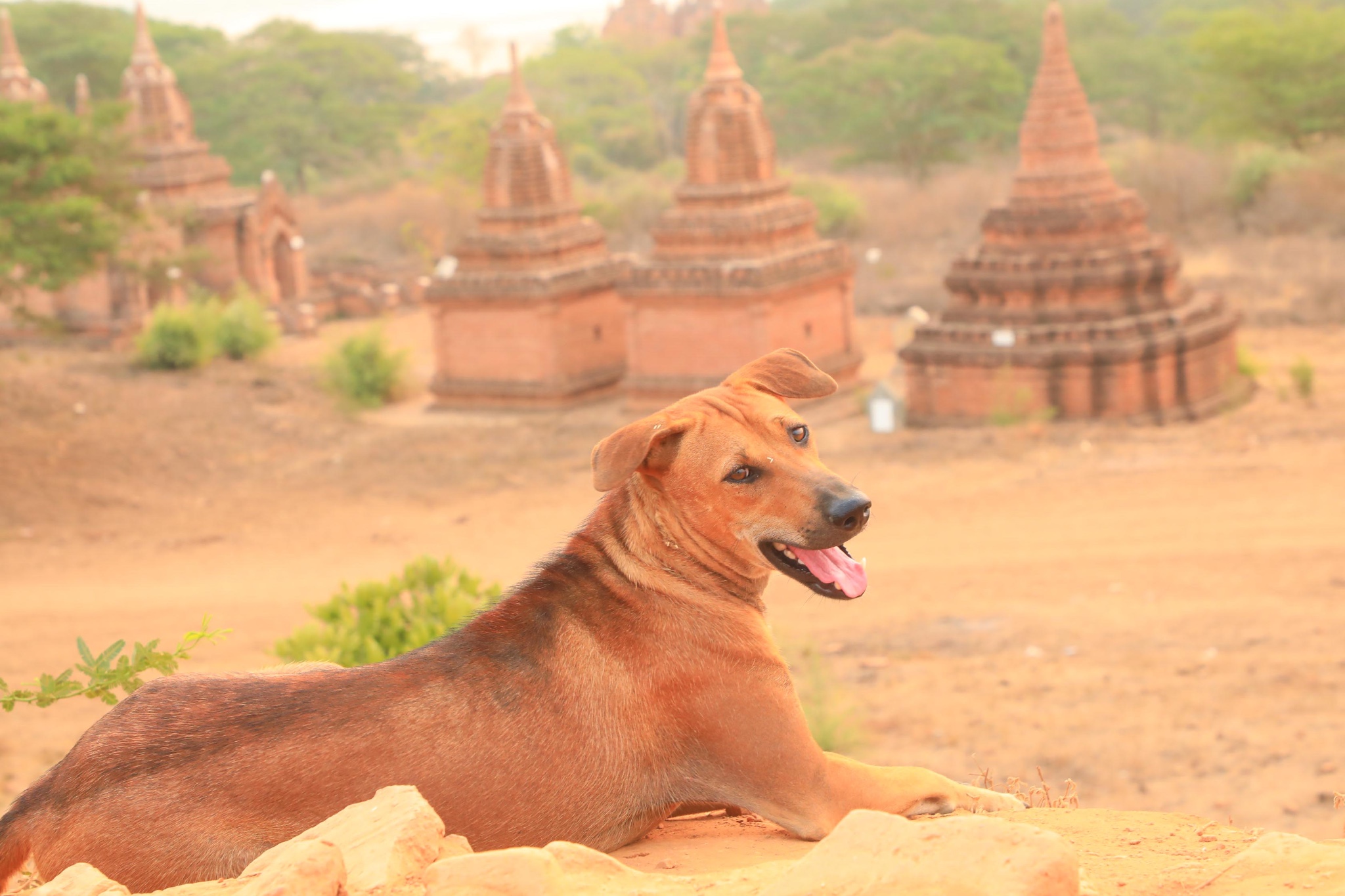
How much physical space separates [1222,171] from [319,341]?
18843mm

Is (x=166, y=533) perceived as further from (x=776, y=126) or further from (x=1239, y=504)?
(x=776, y=126)

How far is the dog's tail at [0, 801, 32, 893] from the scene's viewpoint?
366 cm

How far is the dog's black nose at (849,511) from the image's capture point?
374 cm

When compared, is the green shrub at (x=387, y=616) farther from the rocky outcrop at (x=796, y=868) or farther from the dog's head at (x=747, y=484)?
the rocky outcrop at (x=796, y=868)

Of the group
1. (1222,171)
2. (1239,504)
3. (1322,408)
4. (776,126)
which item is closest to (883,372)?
(1322,408)

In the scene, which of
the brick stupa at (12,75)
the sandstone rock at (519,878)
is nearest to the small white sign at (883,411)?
the sandstone rock at (519,878)

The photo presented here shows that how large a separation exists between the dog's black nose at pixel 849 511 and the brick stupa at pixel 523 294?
734 inches

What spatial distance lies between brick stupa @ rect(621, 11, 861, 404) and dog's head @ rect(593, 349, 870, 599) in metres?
16.3

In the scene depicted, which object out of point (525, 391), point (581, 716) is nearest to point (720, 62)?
point (525, 391)

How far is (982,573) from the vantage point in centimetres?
1284

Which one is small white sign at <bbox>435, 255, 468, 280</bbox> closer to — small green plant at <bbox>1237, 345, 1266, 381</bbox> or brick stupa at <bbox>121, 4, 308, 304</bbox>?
brick stupa at <bbox>121, 4, 308, 304</bbox>

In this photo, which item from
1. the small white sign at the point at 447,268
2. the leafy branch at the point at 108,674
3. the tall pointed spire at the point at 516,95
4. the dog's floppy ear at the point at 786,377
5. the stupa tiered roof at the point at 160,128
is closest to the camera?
the dog's floppy ear at the point at 786,377

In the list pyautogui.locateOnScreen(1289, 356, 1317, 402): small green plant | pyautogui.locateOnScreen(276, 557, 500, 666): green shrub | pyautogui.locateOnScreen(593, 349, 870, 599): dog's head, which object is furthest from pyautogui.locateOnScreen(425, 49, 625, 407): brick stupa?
pyautogui.locateOnScreen(593, 349, 870, 599): dog's head

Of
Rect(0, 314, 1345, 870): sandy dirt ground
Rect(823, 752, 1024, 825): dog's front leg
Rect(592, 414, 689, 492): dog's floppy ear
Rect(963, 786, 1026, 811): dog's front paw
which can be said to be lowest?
Rect(0, 314, 1345, 870): sandy dirt ground
